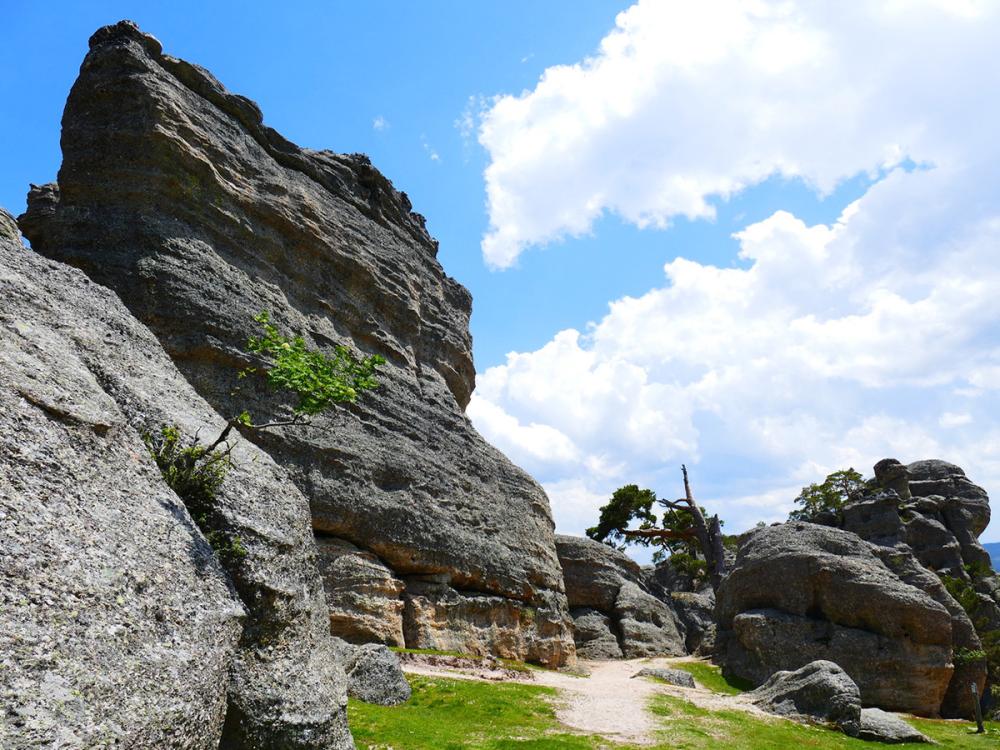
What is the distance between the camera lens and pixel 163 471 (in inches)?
624

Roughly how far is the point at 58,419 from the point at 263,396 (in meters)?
21.5

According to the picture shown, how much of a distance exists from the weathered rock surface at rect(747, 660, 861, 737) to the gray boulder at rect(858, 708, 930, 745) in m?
0.37

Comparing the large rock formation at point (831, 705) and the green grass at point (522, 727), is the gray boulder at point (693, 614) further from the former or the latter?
the green grass at point (522, 727)

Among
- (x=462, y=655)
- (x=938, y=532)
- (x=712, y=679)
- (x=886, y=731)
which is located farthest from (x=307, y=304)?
(x=938, y=532)

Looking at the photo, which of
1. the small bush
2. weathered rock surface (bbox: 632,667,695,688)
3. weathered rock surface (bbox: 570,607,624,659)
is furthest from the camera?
weathered rock surface (bbox: 570,607,624,659)

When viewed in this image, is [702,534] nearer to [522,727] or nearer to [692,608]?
[692,608]

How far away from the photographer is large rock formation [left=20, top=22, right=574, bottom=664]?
33.9m

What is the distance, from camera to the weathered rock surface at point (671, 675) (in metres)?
42.6

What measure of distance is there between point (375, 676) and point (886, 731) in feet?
76.8

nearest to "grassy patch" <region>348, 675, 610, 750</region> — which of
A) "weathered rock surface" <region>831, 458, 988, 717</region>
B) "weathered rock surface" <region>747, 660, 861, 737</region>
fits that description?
"weathered rock surface" <region>747, 660, 861, 737</region>

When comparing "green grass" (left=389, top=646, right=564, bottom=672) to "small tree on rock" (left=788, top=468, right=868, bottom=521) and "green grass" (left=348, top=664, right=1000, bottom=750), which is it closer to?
"green grass" (left=348, top=664, right=1000, bottom=750)

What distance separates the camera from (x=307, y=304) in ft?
138

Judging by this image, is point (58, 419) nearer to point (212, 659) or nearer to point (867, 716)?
point (212, 659)

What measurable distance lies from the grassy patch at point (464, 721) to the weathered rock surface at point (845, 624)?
20.9m
